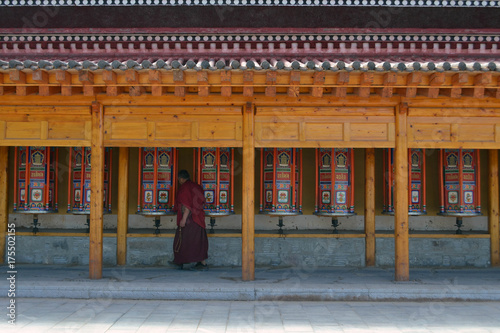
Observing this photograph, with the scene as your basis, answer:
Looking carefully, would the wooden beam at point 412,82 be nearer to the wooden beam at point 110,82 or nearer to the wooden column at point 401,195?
the wooden column at point 401,195

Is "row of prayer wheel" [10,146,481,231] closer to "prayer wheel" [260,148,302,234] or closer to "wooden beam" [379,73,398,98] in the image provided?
"prayer wheel" [260,148,302,234]

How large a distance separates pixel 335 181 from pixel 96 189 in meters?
3.91

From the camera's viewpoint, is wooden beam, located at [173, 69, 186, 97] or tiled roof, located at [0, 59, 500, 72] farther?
wooden beam, located at [173, 69, 186, 97]

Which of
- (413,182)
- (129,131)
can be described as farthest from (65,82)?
(413,182)

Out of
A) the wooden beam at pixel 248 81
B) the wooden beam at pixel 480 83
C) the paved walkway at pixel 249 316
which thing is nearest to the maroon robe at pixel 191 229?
the paved walkway at pixel 249 316

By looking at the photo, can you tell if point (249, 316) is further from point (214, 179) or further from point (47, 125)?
point (47, 125)

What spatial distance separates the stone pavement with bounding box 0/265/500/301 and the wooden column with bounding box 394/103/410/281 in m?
0.29

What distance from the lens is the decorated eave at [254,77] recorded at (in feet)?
18.3

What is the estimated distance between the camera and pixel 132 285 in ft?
21.0

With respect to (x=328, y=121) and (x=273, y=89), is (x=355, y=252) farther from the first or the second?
(x=273, y=89)

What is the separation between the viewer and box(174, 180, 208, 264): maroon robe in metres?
A: 7.59

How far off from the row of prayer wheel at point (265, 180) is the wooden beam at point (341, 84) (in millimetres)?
1942

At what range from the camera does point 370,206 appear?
8164 mm

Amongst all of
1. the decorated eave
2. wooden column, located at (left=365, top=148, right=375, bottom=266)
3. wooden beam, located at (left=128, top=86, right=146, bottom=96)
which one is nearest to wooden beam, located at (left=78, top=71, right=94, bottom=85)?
the decorated eave
